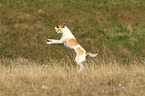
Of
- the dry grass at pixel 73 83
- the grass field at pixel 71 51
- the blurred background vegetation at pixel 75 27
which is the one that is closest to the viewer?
the dry grass at pixel 73 83

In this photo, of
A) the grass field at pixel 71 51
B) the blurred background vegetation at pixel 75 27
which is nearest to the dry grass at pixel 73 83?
the grass field at pixel 71 51

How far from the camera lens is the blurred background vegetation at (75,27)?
10469 mm

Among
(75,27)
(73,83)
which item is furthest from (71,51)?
(73,83)

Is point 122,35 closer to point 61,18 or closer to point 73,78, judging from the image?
point 61,18

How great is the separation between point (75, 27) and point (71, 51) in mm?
4708

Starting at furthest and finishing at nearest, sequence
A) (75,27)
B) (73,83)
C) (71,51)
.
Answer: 1. (75,27)
2. (71,51)
3. (73,83)

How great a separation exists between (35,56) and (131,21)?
9573 mm

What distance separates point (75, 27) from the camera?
15.1 metres

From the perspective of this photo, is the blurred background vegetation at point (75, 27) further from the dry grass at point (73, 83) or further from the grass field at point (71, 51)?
the dry grass at point (73, 83)

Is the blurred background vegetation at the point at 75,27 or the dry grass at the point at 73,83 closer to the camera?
the dry grass at the point at 73,83

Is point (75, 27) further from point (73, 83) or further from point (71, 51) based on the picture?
point (73, 83)

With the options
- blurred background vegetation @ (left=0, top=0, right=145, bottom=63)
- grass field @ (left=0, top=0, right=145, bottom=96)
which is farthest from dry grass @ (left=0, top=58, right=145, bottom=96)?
blurred background vegetation @ (left=0, top=0, right=145, bottom=63)

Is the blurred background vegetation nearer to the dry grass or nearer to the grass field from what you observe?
the grass field

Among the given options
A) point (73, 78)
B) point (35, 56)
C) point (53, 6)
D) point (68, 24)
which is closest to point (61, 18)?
point (68, 24)
